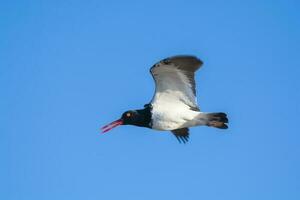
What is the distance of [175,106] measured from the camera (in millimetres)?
16844

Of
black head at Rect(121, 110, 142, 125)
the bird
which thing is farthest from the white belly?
black head at Rect(121, 110, 142, 125)

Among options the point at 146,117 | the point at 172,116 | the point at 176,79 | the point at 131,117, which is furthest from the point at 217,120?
the point at 131,117

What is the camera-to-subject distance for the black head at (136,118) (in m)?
17.1

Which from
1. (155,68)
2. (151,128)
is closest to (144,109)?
(151,128)

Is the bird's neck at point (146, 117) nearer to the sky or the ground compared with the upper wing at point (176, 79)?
nearer to the ground

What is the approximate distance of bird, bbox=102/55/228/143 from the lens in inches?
643

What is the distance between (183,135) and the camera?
18.7 meters

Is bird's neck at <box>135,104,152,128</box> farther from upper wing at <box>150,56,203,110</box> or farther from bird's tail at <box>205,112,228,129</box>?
bird's tail at <box>205,112,228,129</box>

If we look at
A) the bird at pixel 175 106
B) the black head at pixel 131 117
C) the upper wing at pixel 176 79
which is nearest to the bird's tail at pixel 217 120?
the bird at pixel 175 106

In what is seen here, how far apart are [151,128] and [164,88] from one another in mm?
1064

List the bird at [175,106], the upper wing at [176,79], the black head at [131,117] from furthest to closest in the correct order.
A: the black head at [131,117] < the bird at [175,106] < the upper wing at [176,79]

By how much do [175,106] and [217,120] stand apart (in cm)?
106

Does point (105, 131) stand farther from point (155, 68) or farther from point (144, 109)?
point (155, 68)

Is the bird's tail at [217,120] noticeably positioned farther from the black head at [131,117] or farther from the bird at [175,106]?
the black head at [131,117]
